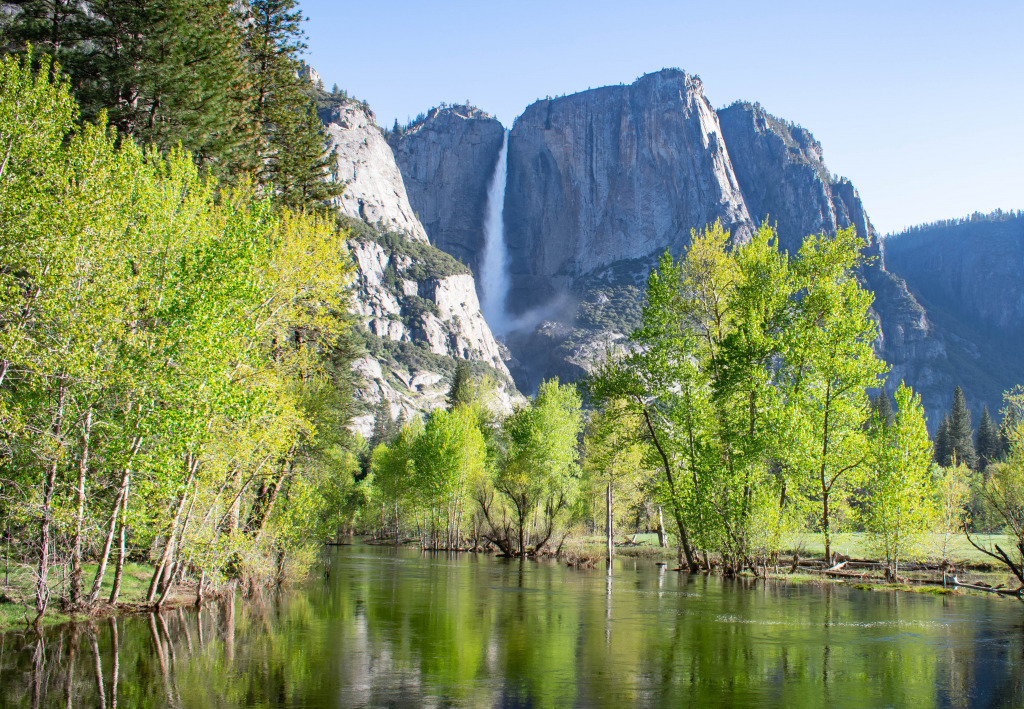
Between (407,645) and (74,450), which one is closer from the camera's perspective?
(407,645)

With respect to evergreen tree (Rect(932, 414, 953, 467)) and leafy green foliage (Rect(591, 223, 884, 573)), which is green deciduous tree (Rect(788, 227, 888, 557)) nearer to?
leafy green foliage (Rect(591, 223, 884, 573))

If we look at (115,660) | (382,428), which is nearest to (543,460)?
(115,660)

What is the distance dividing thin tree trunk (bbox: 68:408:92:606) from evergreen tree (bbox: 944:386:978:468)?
399 ft

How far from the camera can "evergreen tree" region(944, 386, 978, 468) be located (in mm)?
112994

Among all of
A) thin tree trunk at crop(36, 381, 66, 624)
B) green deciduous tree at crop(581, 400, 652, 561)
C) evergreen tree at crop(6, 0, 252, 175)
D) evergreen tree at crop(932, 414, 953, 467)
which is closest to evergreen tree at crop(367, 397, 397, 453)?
green deciduous tree at crop(581, 400, 652, 561)

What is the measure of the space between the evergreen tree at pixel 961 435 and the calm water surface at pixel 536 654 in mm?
99263

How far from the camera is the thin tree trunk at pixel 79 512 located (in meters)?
19.1

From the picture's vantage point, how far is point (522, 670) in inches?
575

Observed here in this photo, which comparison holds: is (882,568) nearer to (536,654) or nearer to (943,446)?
(536,654)

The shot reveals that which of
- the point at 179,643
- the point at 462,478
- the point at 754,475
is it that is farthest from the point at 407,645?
the point at 462,478

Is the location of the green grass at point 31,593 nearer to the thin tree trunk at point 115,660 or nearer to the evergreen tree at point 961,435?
the thin tree trunk at point 115,660

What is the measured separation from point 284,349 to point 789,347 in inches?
941

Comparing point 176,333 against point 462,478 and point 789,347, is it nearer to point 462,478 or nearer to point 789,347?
point 789,347

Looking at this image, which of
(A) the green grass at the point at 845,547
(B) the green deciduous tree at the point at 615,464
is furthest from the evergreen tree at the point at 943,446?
(B) the green deciduous tree at the point at 615,464
